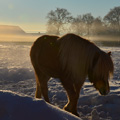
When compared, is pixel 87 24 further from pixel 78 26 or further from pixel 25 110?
pixel 25 110

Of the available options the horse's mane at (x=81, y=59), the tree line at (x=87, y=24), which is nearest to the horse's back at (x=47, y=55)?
the horse's mane at (x=81, y=59)

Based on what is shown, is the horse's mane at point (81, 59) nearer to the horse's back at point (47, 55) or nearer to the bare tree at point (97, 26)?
the horse's back at point (47, 55)

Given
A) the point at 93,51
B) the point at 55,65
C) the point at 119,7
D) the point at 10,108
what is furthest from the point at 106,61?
the point at 119,7

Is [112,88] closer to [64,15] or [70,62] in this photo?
[70,62]

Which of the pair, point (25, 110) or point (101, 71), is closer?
point (25, 110)

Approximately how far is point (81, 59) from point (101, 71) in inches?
12.7

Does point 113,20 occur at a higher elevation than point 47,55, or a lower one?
higher

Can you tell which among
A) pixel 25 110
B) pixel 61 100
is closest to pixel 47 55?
pixel 61 100

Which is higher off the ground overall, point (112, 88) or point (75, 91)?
point (75, 91)

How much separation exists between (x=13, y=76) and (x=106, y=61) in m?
3.85

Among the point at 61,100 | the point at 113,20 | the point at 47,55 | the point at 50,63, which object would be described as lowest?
the point at 61,100

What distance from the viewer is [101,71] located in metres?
2.46

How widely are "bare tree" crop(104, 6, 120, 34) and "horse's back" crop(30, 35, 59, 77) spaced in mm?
30149

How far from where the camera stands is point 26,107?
4.33 ft
